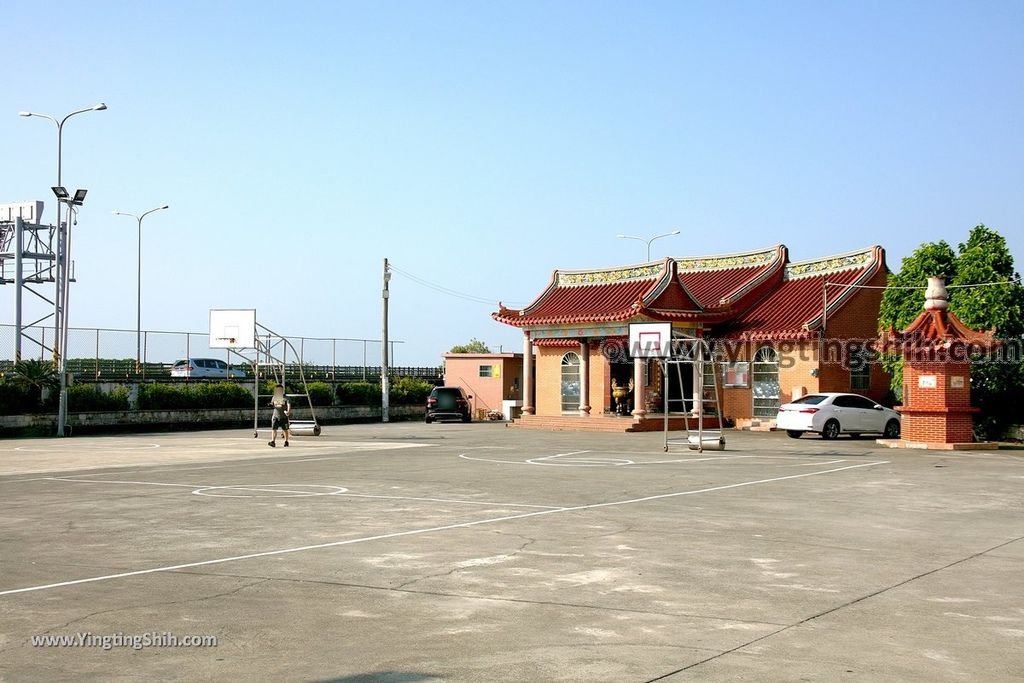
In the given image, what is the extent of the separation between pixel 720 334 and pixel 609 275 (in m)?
7.06

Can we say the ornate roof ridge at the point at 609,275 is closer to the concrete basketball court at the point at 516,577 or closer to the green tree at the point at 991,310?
the green tree at the point at 991,310

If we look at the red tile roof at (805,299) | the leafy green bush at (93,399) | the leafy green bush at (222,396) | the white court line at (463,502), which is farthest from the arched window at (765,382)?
the white court line at (463,502)

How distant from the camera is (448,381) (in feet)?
186

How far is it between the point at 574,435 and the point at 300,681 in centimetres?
3181

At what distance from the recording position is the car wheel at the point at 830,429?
3441 cm

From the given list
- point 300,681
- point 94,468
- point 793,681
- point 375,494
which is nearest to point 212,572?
point 300,681

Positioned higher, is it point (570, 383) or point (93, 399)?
point (570, 383)

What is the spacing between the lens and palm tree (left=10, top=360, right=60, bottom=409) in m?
39.9

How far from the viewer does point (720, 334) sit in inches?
1706

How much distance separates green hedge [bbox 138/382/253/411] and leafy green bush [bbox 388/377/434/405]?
938 centimetres

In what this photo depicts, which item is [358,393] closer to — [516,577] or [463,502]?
[463,502]

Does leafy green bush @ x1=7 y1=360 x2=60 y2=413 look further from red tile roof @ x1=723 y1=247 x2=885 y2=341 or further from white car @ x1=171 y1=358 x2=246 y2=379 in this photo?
red tile roof @ x1=723 y1=247 x2=885 y2=341

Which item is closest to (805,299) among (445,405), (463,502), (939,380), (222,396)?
(939,380)

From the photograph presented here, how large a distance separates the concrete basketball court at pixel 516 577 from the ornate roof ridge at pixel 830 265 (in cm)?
2297
